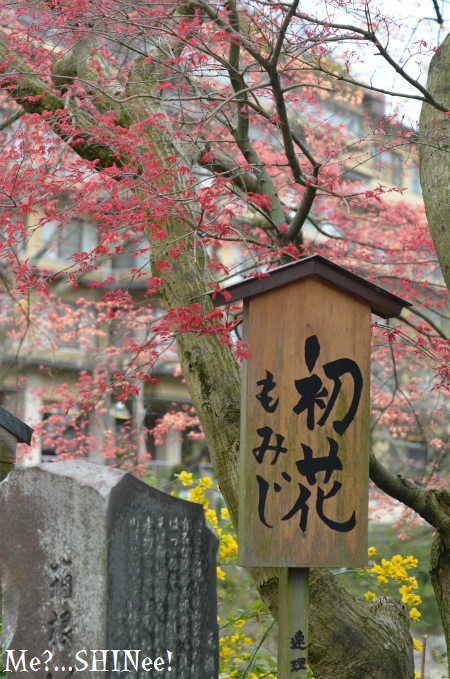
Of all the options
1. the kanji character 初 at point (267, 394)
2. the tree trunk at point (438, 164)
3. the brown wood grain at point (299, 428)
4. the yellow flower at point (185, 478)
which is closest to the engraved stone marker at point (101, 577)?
the brown wood grain at point (299, 428)

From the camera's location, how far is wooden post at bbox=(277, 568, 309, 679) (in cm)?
403

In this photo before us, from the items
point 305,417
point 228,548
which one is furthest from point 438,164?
point 228,548

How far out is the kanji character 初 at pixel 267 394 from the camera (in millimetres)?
3947

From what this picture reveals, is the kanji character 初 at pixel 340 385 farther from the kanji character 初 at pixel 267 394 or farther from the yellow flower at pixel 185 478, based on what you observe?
the yellow flower at pixel 185 478

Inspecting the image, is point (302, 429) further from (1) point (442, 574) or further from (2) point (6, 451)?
(2) point (6, 451)

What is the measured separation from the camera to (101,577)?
11.4 feet

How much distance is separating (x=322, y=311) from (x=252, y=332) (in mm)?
386

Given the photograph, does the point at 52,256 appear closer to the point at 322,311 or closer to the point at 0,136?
the point at 0,136

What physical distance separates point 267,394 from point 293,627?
121cm

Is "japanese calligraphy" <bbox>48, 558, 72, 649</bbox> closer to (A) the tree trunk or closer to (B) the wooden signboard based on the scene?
(B) the wooden signboard

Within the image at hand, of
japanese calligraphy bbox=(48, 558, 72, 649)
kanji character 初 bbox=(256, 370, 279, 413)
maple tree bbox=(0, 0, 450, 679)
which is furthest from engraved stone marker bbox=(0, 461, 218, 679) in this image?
maple tree bbox=(0, 0, 450, 679)

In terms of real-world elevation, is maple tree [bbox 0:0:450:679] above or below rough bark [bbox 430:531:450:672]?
above

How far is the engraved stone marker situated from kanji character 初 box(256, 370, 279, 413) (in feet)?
2.00

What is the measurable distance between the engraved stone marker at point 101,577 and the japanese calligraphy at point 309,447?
409 millimetres
